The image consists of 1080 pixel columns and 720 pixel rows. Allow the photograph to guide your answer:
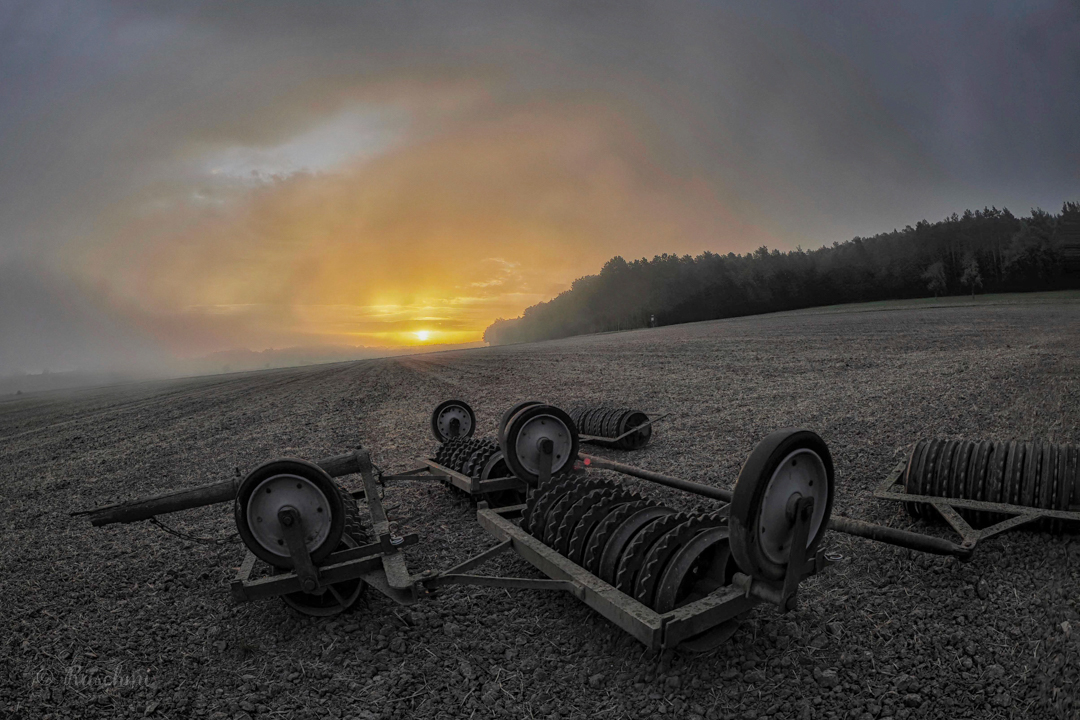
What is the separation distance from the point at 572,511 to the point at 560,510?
0.21 metres

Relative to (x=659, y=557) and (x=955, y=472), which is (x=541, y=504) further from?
(x=955, y=472)

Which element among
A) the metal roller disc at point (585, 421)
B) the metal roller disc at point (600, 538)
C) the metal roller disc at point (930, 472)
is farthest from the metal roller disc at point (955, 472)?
the metal roller disc at point (585, 421)

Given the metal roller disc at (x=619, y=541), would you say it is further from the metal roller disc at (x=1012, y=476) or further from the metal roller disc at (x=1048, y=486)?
the metal roller disc at (x=1048, y=486)

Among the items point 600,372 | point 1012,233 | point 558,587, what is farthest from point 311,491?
point 1012,233

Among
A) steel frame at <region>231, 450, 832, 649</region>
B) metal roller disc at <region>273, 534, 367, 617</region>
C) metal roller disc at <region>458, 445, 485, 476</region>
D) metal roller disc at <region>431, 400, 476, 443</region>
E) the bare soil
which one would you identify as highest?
metal roller disc at <region>431, 400, 476, 443</region>

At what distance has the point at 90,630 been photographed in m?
5.31

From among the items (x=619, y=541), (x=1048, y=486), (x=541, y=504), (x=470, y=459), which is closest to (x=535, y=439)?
(x=470, y=459)

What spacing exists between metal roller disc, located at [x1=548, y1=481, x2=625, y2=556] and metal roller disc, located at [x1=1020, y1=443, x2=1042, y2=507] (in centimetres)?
412

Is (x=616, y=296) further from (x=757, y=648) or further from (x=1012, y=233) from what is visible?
(x=757, y=648)

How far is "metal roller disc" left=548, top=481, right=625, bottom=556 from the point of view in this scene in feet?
17.1

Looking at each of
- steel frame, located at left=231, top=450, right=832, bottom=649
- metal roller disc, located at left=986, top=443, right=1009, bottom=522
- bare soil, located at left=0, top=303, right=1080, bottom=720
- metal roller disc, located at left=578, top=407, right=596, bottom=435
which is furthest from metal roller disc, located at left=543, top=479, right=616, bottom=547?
metal roller disc, located at left=578, top=407, right=596, bottom=435

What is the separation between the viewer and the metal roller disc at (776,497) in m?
3.66

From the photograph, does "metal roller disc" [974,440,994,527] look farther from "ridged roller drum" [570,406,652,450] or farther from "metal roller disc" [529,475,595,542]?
"ridged roller drum" [570,406,652,450]

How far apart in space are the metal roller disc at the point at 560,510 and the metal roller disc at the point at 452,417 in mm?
4805
